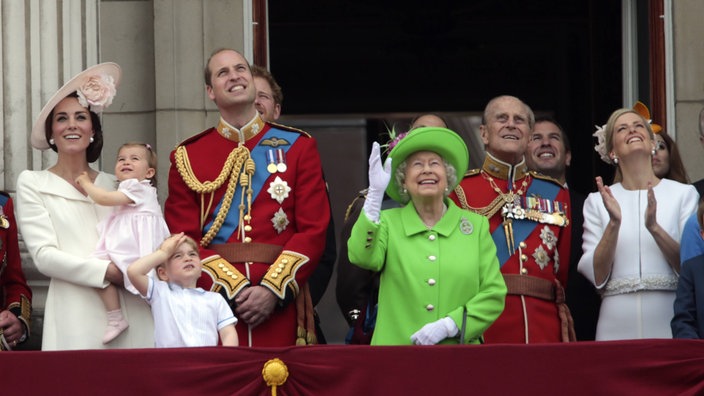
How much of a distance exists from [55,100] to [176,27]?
7.24 ft

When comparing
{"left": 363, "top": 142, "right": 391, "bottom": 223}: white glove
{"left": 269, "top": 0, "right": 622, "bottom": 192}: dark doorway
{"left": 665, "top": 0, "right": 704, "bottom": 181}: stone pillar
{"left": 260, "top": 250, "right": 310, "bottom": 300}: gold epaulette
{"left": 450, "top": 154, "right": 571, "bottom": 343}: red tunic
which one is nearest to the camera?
{"left": 363, "top": 142, "right": 391, "bottom": 223}: white glove

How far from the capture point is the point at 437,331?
25.8 feet

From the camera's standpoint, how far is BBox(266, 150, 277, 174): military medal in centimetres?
857

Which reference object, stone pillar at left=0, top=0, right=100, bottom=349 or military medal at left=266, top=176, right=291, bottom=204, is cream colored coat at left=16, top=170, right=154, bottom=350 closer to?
military medal at left=266, top=176, right=291, bottom=204

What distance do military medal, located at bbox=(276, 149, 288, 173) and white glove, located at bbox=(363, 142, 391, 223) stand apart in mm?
761

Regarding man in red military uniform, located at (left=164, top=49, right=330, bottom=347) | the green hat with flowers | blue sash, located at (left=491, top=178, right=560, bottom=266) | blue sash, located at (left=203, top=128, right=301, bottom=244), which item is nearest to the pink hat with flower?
man in red military uniform, located at (left=164, top=49, right=330, bottom=347)

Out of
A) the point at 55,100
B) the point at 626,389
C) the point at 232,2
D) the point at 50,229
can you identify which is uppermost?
the point at 232,2

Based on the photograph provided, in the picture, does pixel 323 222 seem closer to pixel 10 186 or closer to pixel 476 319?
pixel 476 319

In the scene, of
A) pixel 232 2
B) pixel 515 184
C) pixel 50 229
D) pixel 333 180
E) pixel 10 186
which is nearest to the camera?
pixel 50 229

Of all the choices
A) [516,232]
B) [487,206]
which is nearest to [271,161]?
[487,206]

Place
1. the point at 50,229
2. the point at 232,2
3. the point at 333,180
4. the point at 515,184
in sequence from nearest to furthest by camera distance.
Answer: the point at 50,229, the point at 515,184, the point at 232,2, the point at 333,180

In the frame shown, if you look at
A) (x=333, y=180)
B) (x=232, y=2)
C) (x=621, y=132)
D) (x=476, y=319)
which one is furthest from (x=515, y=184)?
(x=333, y=180)

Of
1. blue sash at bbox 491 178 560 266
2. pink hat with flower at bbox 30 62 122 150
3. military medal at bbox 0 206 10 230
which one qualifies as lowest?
blue sash at bbox 491 178 560 266

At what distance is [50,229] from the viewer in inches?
328
